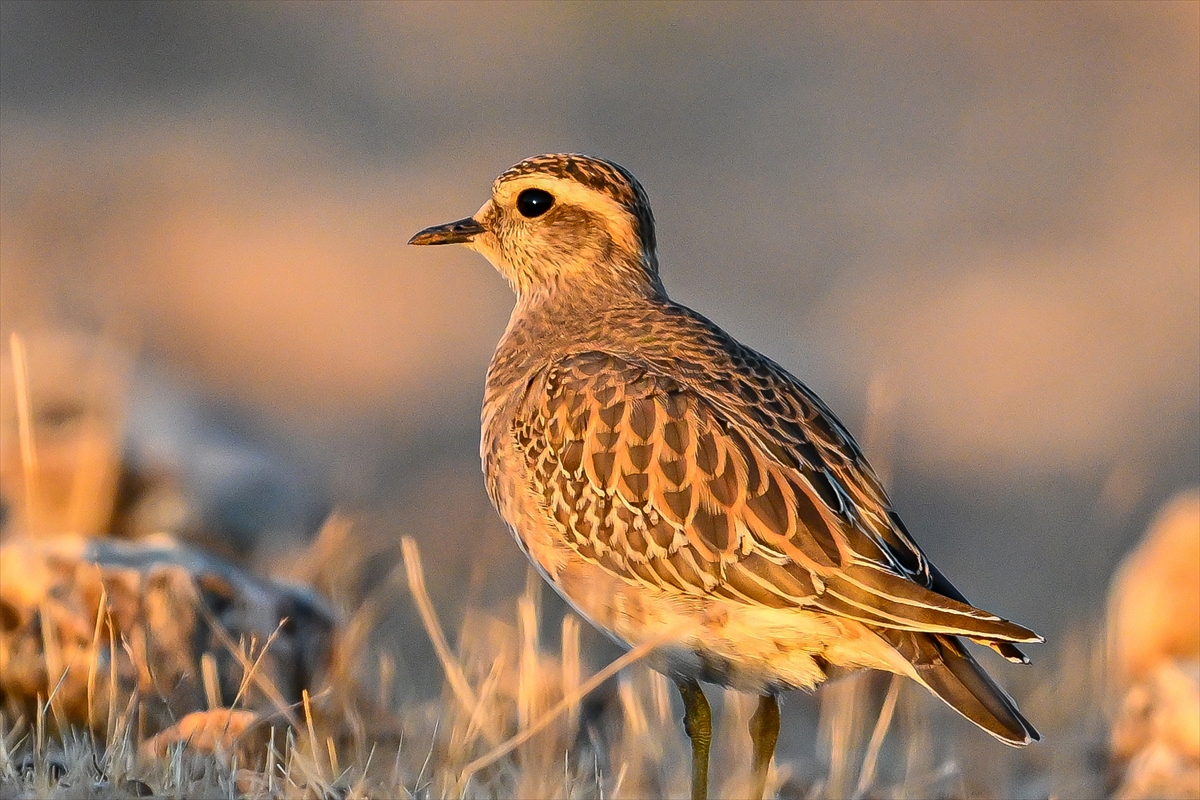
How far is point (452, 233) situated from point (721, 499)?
2.13 meters

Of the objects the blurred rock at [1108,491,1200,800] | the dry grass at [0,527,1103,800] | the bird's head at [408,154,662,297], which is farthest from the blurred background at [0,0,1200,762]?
the bird's head at [408,154,662,297]

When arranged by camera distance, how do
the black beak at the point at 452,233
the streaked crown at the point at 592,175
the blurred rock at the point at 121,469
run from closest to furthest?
the streaked crown at the point at 592,175, the black beak at the point at 452,233, the blurred rock at the point at 121,469

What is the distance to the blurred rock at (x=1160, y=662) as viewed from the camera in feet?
21.4

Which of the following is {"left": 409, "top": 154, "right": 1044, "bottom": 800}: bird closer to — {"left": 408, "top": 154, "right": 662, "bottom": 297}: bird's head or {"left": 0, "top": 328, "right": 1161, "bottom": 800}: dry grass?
{"left": 0, "top": 328, "right": 1161, "bottom": 800}: dry grass

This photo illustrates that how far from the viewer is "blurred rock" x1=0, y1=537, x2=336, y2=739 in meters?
5.76

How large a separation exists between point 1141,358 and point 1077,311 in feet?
3.96

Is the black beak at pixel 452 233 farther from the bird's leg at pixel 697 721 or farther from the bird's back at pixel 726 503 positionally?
the bird's leg at pixel 697 721

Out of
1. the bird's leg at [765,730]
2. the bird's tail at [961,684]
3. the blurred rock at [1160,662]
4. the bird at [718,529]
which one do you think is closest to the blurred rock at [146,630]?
the bird at [718,529]

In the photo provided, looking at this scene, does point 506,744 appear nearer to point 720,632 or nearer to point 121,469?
point 720,632

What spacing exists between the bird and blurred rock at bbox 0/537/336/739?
104 cm

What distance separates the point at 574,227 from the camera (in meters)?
6.80

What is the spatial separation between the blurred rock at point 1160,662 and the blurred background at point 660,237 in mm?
512

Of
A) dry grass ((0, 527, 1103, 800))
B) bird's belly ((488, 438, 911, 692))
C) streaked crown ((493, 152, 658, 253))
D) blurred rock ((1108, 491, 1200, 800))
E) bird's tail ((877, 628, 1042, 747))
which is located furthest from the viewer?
streaked crown ((493, 152, 658, 253))

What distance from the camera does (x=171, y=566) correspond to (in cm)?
612
